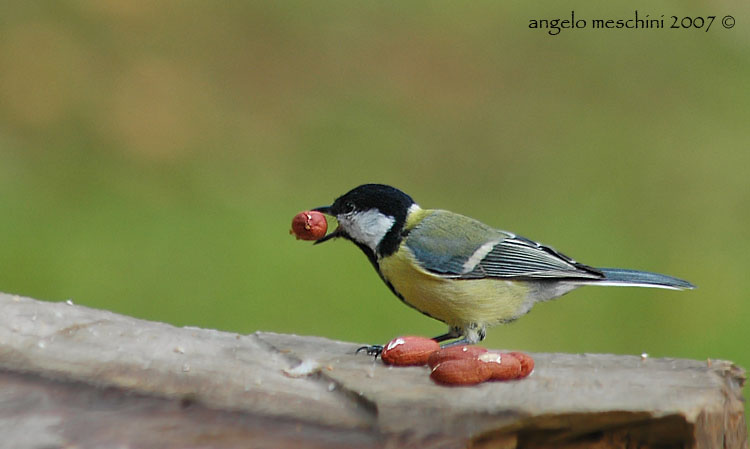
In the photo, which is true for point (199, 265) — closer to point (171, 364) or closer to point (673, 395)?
point (171, 364)

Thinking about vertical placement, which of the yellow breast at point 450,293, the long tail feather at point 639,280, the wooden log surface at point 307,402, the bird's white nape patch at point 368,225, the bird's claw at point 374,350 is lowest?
the wooden log surface at point 307,402

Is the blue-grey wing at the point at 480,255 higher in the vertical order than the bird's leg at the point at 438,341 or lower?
higher

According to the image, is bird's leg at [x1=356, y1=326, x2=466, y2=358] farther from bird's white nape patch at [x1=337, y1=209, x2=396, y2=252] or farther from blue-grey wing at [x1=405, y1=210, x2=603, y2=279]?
bird's white nape patch at [x1=337, y1=209, x2=396, y2=252]

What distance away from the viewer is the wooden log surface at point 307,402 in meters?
1.46

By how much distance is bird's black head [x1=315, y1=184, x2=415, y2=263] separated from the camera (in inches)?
82.6

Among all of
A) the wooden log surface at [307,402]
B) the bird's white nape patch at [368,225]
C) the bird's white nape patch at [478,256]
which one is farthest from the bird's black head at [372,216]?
the wooden log surface at [307,402]

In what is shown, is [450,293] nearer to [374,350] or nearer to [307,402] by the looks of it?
[374,350]

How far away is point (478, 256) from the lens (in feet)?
6.97

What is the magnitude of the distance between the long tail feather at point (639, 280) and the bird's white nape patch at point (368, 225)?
1.47 feet

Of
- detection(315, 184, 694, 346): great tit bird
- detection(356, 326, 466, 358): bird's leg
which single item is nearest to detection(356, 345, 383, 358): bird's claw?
detection(356, 326, 466, 358): bird's leg

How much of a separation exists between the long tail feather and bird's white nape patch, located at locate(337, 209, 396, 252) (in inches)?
17.6

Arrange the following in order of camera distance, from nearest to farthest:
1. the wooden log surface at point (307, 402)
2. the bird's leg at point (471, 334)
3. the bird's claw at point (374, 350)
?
the wooden log surface at point (307, 402)
the bird's claw at point (374, 350)
the bird's leg at point (471, 334)

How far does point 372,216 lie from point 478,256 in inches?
9.5

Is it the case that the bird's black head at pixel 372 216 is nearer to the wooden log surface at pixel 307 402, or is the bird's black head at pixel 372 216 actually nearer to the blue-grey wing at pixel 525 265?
the blue-grey wing at pixel 525 265
